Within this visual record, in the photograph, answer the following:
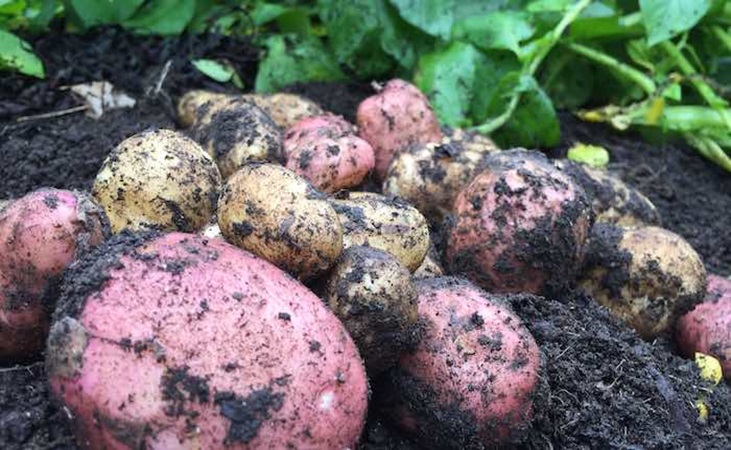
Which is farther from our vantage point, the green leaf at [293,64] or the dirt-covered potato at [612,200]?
the green leaf at [293,64]

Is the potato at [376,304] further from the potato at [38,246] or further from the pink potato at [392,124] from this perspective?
the pink potato at [392,124]

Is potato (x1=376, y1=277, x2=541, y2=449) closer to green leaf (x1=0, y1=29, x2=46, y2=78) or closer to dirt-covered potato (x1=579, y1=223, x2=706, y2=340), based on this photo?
dirt-covered potato (x1=579, y1=223, x2=706, y2=340)

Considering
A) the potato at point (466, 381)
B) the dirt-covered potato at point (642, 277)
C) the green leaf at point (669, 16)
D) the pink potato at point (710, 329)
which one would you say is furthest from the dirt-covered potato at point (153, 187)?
the green leaf at point (669, 16)

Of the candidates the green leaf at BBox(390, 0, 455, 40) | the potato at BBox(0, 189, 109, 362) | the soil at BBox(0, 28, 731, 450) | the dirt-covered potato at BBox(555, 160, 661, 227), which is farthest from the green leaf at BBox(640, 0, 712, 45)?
the potato at BBox(0, 189, 109, 362)

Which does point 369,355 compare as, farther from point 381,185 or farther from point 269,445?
point 381,185

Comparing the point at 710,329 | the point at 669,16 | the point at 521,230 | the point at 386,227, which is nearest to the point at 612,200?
the point at 710,329

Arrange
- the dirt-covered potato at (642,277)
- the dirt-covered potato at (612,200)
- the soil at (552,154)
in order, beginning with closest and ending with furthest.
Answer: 1. the soil at (552,154)
2. the dirt-covered potato at (642,277)
3. the dirt-covered potato at (612,200)
